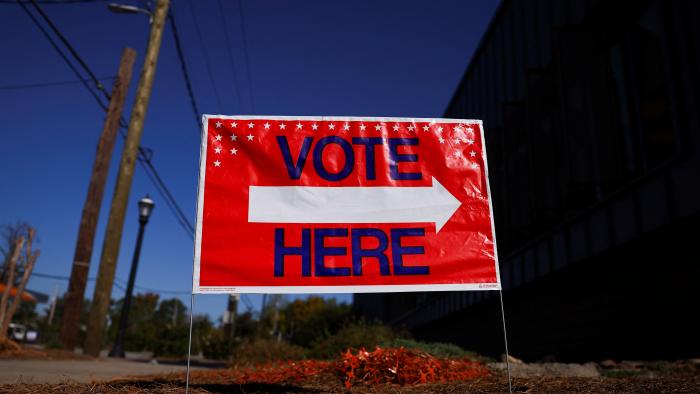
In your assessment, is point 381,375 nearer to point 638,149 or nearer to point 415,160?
point 415,160

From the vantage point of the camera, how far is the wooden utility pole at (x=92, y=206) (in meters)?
10.7

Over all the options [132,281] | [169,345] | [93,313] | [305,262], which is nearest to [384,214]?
[305,262]

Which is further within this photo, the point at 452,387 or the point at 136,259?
the point at 136,259

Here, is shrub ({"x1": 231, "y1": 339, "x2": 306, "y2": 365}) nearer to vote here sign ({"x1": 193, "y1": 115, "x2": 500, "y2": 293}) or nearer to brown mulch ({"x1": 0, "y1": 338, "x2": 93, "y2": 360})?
brown mulch ({"x1": 0, "y1": 338, "x2": 93, "y2": 360})

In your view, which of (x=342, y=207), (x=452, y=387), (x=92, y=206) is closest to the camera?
(x=342, y=207)

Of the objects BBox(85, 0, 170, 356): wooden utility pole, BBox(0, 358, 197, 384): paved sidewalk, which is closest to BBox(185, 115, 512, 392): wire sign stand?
BBox(0, 358, 197, 384): paved sidewalk

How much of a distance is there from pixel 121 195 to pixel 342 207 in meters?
8.75

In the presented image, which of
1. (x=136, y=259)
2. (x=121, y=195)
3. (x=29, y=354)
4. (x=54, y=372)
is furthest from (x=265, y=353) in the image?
(x=54, y=372)

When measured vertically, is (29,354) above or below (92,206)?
below

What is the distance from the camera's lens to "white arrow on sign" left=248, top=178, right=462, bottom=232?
408 cm

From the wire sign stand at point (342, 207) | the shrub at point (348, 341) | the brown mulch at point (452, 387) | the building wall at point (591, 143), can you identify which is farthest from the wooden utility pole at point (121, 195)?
the building wall at point (591, 143)

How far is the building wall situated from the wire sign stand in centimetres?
421

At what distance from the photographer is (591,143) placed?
32.8 feet

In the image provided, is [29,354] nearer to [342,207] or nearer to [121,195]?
[121,195]
